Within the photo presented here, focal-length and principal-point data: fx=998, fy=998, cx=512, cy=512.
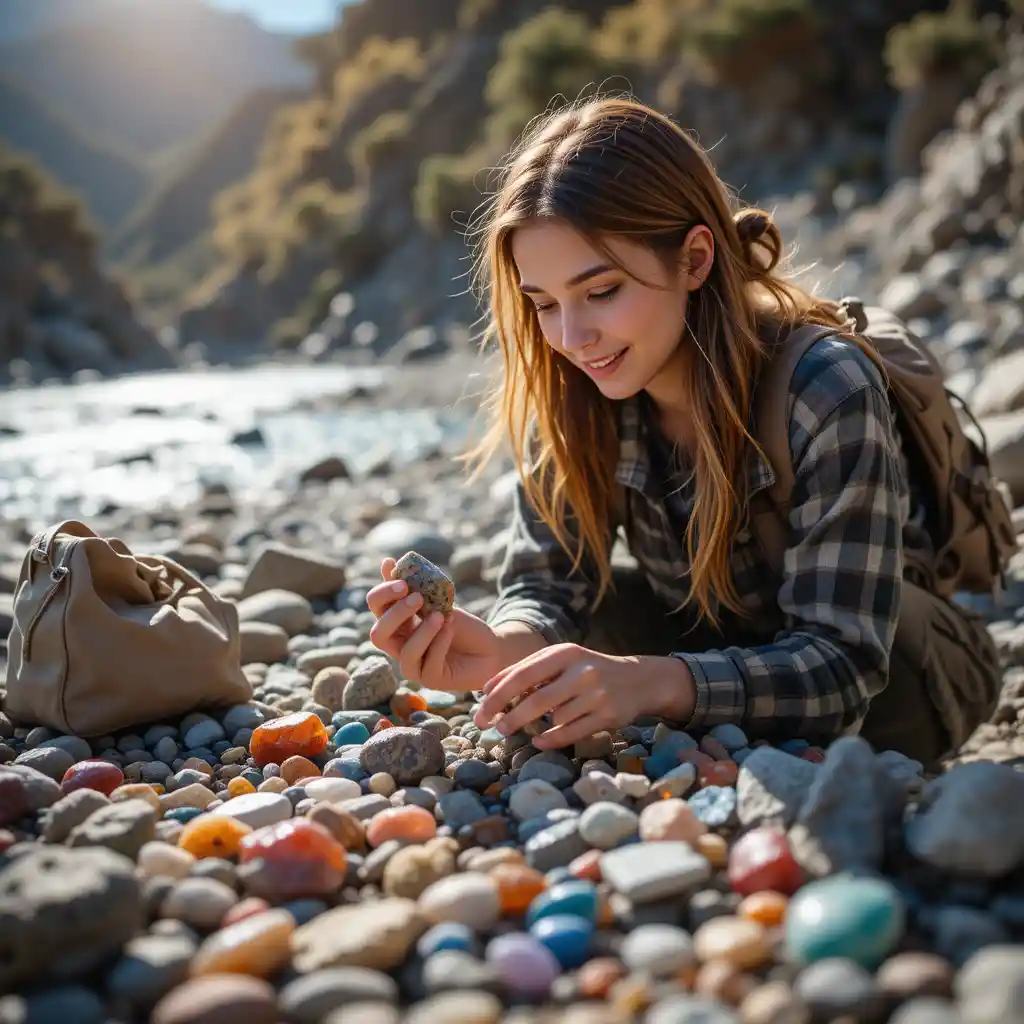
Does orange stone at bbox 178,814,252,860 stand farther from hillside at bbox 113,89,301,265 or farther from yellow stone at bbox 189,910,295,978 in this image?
hillside at bbox 113,89,301,265

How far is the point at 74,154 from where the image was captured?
91625 millimetres

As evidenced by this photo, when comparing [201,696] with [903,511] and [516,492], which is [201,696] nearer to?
[516,492]

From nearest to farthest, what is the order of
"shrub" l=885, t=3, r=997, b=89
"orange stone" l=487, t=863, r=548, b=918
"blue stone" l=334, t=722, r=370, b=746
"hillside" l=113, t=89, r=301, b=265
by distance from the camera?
"orange stone" l=487, t=863, r=548, b=918, "blue stone" l=334, t=722, r=370, b=746, "shrub" l=885, t=3, r=997, b=89, "hillside" l=113, t=89, r=301, b=265

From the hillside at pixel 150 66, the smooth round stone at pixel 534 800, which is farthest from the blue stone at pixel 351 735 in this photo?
the hillside at pixel 150 66

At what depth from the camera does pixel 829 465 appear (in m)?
2.00

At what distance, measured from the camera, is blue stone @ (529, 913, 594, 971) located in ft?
4.28

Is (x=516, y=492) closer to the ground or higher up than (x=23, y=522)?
closer to the ground

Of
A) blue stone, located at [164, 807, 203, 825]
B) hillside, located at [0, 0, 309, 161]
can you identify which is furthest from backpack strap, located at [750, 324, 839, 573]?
hillside, located at [0, 0, 309, 161]

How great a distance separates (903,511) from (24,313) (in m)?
28.0

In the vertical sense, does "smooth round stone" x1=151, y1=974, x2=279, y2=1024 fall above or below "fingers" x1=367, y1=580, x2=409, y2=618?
below

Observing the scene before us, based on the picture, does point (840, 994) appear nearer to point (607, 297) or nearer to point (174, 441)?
point (607, 297)

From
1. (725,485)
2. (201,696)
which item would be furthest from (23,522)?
(725,485)

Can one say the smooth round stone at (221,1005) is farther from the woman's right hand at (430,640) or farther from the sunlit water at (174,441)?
the sunlit water at (174,441)

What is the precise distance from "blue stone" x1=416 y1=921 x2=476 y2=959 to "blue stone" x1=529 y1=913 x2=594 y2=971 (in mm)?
89
